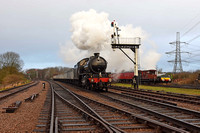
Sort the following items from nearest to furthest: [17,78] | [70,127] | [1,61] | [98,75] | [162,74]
→ 1. [70,127]
2. [98,75]
3. [162,74]
4. [17,78]
5. [1,61]

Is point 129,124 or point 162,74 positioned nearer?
point 129,124

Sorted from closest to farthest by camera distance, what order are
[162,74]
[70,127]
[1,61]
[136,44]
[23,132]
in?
[23,132] → [70,127] → [136,44] → [162,74] → [1,61]

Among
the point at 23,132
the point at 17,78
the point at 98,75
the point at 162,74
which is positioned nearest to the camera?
the point at 23,132

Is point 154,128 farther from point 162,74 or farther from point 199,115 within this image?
point 162,74

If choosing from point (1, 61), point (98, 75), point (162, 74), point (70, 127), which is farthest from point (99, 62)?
point (1, 61)

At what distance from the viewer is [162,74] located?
31.8 meters

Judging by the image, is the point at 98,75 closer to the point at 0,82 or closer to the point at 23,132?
the point at 23,132

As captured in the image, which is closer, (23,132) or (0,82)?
(23,132)

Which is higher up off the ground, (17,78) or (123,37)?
(123,37)

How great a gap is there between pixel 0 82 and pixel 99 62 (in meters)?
32.2

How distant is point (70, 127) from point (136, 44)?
16.8 m

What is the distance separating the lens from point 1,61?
5588cm

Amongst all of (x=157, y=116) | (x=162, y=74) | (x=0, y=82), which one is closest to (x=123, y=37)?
(x=162, y=74)

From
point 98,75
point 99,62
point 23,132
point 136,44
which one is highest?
point 136,44
